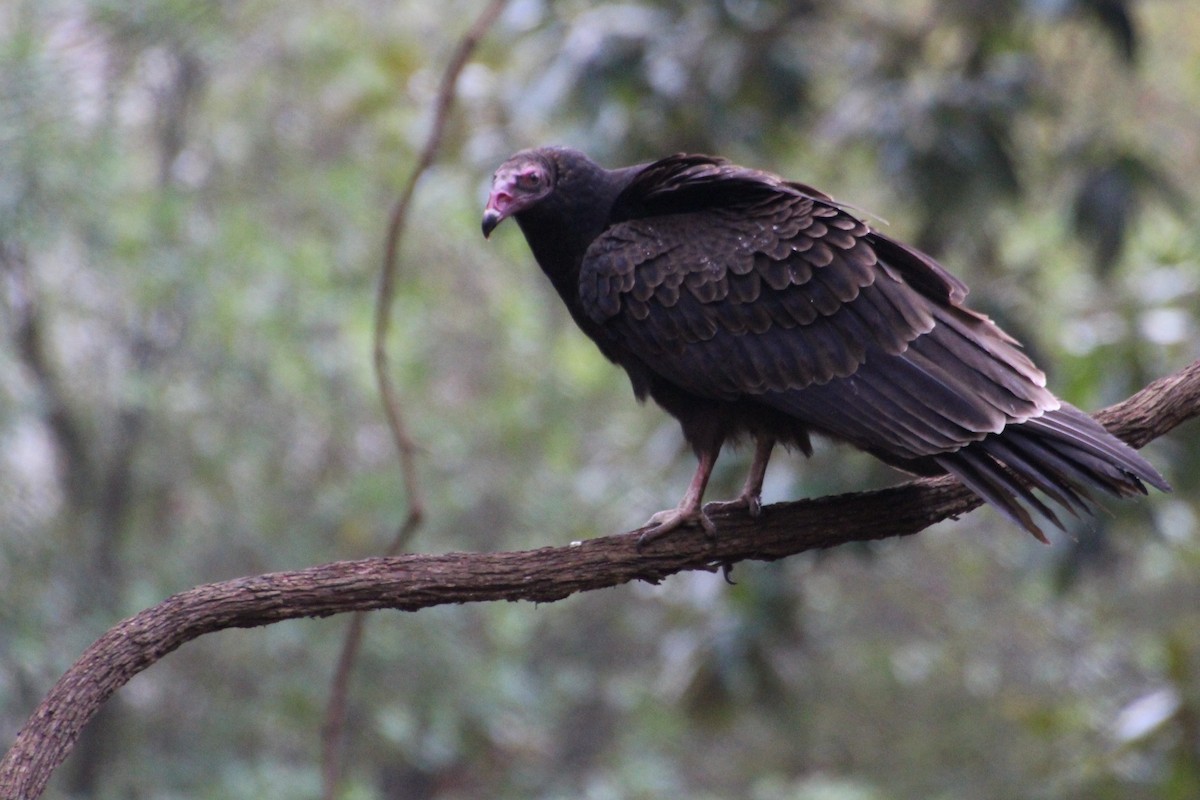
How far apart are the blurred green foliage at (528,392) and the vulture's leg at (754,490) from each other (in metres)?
1.60

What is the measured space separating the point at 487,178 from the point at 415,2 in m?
3.31

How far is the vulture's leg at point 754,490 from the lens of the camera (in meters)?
2.96

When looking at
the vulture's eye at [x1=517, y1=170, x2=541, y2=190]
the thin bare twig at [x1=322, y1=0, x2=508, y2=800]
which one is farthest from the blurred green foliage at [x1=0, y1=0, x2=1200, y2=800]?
the vulture's eye at [x1=517, y1=170, x2=541, y2=190]

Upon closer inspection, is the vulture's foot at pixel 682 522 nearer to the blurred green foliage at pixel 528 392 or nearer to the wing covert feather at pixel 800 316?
the wing covert feather at pixel 800 316

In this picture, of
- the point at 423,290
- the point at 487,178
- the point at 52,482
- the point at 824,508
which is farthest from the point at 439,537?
the point at 824,508

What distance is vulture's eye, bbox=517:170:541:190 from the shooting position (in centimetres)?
330

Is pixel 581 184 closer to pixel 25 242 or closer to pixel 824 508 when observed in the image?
pixel 824 508

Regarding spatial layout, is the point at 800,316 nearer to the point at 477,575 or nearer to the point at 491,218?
the point at 491,218

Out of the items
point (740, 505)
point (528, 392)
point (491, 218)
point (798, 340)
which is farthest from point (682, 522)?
point (528, 392)

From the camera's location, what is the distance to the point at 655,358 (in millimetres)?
3047

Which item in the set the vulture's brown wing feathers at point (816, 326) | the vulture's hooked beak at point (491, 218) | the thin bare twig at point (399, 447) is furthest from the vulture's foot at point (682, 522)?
the vulture's hooked beak at point (491, 218)

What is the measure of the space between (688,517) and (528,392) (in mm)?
5127

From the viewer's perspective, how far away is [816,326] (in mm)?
2959

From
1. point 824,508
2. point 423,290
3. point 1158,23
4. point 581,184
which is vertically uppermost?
point 581,184
